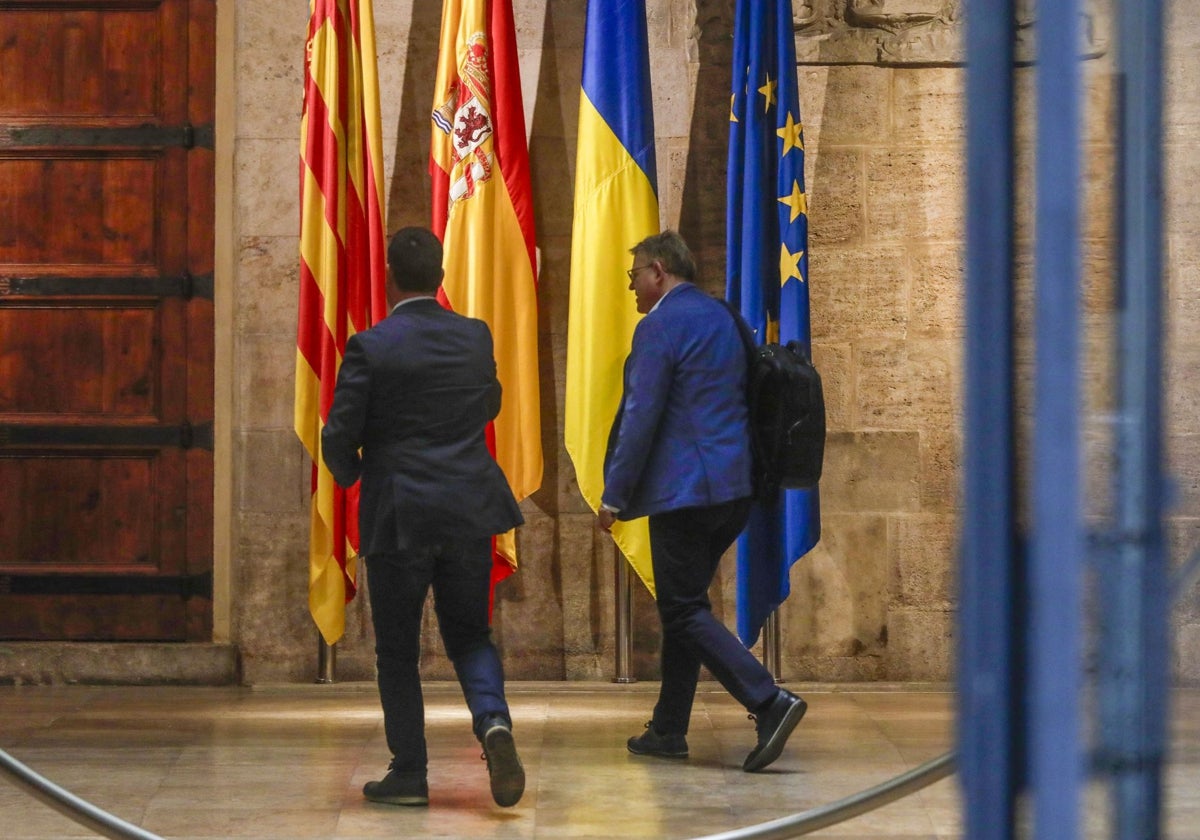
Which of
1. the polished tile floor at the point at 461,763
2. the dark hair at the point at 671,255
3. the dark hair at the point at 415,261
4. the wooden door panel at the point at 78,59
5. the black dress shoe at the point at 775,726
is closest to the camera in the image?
the polished tile floor at the point at 461,763

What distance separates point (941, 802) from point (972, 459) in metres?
2.85

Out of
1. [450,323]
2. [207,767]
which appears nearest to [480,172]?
[450,323]

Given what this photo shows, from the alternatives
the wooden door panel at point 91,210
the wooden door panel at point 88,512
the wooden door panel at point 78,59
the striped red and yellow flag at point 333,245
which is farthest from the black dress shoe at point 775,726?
the wooden door panel at point 78,59

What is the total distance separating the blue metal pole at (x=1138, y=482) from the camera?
164cm

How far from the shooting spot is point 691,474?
448 cm

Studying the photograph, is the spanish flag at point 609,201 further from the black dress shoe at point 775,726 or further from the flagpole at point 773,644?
the black dress shoe at point 775,726

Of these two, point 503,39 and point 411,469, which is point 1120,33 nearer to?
point 411,469

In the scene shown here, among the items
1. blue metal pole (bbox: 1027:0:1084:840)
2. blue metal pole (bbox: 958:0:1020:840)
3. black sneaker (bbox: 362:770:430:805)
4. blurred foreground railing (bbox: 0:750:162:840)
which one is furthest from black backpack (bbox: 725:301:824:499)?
blue metal pole (bbox: 1027:0:1084:840)

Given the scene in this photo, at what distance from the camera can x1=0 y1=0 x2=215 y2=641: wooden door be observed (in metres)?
6.31

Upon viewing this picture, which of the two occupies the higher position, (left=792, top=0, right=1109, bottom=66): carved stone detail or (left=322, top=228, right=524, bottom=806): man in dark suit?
(left=792, top=0, right=1109, bottom=66): carved stone detail

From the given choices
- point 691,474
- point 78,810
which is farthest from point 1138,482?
point 691,474

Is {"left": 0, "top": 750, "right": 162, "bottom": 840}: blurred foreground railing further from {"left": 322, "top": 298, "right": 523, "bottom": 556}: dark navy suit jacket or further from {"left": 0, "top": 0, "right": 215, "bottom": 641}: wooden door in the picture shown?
{"left": 0, "top": 0, "right": 215, "bottom": 641}: wooden door

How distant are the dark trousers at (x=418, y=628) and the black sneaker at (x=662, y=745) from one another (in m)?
0.84

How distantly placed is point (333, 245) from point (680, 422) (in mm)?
1926
